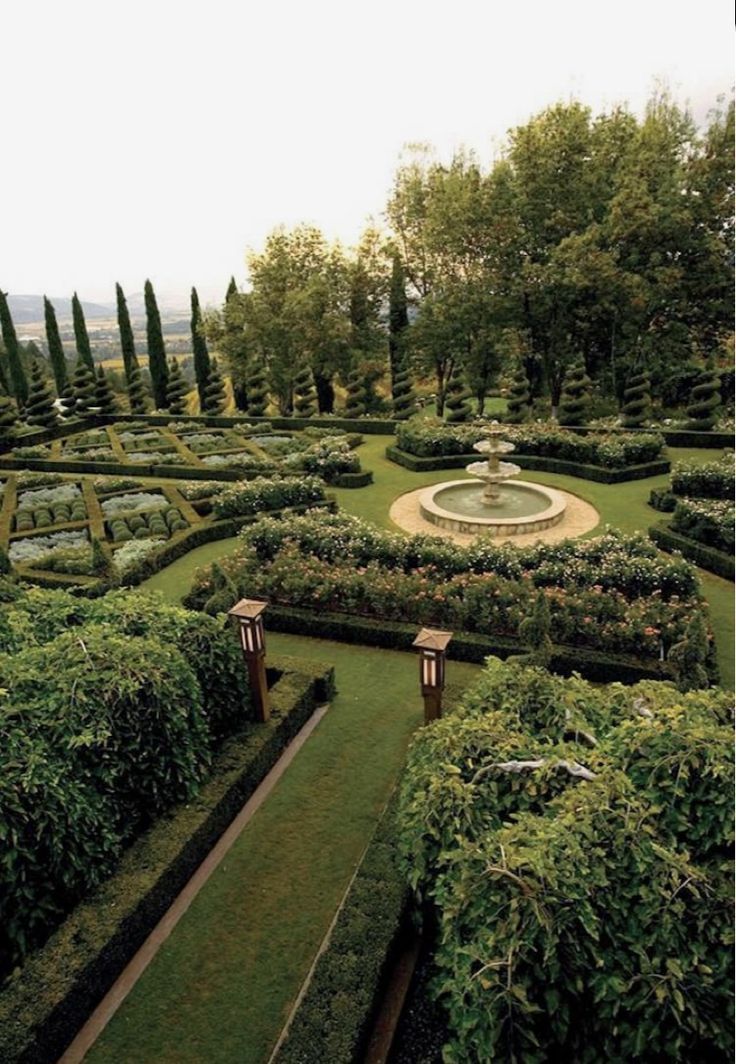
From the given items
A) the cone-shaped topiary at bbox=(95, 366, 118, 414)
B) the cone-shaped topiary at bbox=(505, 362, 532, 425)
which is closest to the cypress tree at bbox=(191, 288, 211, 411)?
the cone-shaped topiary at bbox=(95, 366, 118, 414)

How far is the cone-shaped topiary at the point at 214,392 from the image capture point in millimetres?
34312

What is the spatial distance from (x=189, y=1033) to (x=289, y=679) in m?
4.21

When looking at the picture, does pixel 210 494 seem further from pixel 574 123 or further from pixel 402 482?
pixel 574 123

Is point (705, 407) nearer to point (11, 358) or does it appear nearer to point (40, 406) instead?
point (40, 406)

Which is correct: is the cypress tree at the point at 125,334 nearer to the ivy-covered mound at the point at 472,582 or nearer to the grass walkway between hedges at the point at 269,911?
the ivy-covered mound at the point at 472,582

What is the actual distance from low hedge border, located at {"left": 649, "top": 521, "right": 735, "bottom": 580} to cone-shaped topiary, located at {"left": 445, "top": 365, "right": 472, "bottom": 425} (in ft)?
50.3

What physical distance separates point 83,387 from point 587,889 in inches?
1325

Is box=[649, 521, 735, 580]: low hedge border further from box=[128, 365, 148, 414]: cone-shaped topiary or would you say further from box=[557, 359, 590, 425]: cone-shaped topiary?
A: box=[128, 365, 148, 414]: cone-shaped topiary

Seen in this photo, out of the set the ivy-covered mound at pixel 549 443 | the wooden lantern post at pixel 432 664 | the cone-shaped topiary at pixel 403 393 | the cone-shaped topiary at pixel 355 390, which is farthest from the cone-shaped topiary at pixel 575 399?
the wooden lantern post at pixel 432 664

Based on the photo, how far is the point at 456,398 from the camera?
98.7 ft

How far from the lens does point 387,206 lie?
31.8 meters

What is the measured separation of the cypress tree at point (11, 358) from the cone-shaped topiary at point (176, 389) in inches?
316

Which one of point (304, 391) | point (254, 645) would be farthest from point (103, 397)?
point (254, 645)

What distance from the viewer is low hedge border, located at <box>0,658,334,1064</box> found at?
451cm
